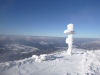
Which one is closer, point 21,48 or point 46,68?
point 46,68

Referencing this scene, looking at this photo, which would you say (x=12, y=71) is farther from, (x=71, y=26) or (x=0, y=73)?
(x=71, y=26)

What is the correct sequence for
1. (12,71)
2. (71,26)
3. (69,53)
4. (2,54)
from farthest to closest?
(2,54) < (69,53) < (71,26) < (12,71)

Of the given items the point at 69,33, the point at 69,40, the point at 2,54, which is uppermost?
the point at 69,33

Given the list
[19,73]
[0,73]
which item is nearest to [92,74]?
[19,73]

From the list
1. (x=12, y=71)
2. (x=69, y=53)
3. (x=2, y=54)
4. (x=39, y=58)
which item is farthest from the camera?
(x=2, y=54)

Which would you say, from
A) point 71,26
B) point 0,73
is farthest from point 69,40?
point 0,73

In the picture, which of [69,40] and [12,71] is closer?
[12,71]

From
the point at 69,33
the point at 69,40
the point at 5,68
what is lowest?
the point at 5,68

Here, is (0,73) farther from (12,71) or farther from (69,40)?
(69,40)

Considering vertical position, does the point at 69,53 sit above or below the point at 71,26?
below
